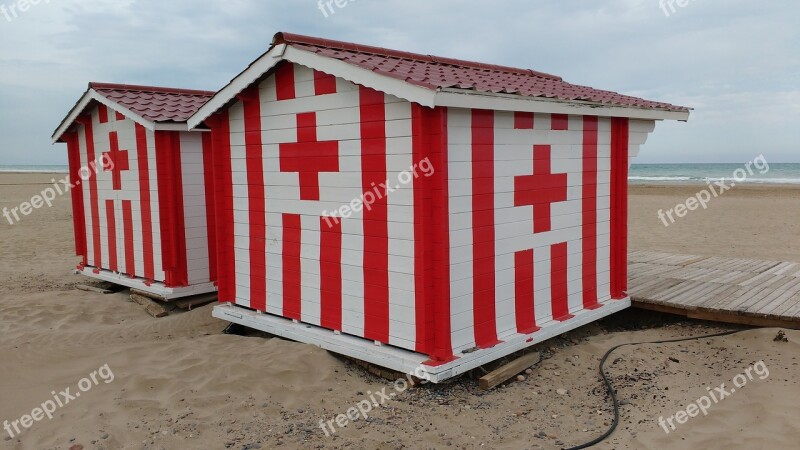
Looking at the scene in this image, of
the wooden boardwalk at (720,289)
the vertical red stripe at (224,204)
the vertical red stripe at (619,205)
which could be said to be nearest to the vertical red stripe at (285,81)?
the vertical red stripe at (224,204)

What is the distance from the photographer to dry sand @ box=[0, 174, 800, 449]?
4254 mm

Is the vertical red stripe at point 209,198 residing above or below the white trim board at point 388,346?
above

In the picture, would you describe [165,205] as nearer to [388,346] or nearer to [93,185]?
[93,185]

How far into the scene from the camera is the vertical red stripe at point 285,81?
18.7 ft

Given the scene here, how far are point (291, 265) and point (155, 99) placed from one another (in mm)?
4105

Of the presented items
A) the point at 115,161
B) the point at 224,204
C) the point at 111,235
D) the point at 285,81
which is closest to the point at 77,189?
the point at 111,235

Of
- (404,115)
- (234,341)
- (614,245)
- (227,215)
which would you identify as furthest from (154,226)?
(614,245)

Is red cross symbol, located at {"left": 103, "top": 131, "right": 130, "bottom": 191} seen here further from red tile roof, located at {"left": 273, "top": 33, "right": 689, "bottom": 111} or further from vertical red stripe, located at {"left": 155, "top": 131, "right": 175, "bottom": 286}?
red tile roof, located at {"left": 273, "top": 33, "right": 689, "bottom": 111}

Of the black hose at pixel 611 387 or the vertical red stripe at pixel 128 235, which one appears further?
the vertical red stripe at pixel 128 235

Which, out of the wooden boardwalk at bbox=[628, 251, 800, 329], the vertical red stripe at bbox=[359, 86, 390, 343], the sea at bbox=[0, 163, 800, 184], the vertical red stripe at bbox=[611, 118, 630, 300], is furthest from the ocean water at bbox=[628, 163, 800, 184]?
the vertical red stripe at bbox=[359, 86, 390, 343]

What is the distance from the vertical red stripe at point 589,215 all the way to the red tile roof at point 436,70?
0.40 metres

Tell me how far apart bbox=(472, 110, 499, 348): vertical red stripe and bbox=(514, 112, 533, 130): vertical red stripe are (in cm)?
38

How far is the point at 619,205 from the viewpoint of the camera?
6.84m

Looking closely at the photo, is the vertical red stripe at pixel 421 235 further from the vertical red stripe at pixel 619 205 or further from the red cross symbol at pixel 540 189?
the vertical red stripe at pixel 619 205
